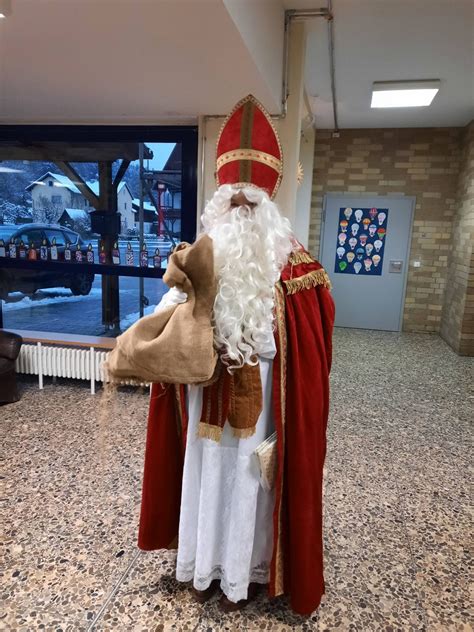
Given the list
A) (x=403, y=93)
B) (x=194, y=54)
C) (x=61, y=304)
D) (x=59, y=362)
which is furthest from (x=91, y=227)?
(x=403, y=93)

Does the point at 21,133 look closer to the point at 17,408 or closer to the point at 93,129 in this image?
the point at 93,129

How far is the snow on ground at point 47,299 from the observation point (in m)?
4.44

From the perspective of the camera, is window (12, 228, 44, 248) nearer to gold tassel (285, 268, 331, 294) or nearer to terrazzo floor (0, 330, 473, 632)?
terrazzo floor (0, 330, 473, 632)

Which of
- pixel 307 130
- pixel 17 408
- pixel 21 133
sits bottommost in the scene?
pixel 17 408

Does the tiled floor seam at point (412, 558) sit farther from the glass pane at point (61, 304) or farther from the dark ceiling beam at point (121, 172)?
the dark ceiling beam at point (121, 172)

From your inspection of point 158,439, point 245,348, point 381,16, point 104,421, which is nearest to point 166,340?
point 245,348

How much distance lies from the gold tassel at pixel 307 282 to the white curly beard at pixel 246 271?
7cm

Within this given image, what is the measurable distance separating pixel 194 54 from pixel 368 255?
15.2ft

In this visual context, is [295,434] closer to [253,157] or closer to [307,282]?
[307,282]

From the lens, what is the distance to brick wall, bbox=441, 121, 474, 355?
5.11 meters

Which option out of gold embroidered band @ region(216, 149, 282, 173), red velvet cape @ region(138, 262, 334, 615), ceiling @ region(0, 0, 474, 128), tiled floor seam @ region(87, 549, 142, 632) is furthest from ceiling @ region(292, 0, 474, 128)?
tiled floor seam @ region(87, 549, 142, 632)

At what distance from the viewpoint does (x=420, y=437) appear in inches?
120

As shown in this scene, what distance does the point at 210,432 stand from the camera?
1.30 m

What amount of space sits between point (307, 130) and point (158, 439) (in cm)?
502
